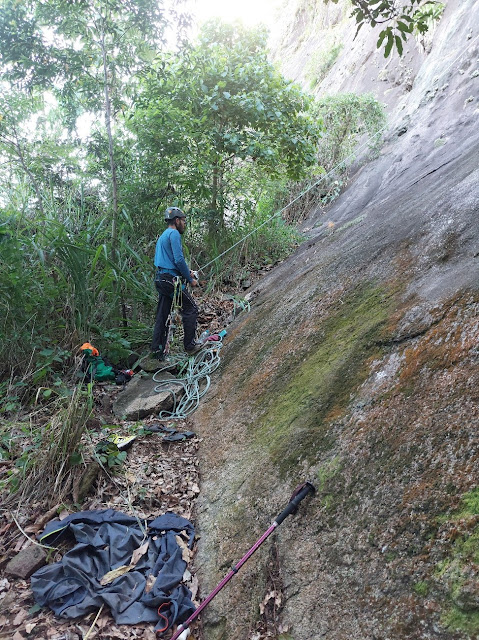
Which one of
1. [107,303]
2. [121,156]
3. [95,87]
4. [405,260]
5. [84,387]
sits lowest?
[405,260]

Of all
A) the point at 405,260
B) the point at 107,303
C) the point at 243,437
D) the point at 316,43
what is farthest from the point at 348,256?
the point at 316,43

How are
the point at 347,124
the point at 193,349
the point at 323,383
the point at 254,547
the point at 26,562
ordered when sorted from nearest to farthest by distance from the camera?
the point at 254,547 → the point at 26,562 → the point at 323,383 → the point at 193,349 → the point at 347,124

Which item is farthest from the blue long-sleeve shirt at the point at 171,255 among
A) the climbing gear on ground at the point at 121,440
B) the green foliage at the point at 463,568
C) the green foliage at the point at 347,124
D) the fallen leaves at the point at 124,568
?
the green foliage at the point at 347,124

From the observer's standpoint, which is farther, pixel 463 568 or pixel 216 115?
pixel 216 115

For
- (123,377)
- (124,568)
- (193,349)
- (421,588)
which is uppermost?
(123,377)

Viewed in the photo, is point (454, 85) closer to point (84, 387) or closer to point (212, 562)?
point (84, 387)

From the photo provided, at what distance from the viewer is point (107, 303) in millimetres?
4363

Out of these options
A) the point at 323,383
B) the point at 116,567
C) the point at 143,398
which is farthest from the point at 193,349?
the point at 116,567

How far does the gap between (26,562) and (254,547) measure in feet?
3.69

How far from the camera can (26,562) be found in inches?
77.8

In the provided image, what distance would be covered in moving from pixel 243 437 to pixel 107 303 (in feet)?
7.89

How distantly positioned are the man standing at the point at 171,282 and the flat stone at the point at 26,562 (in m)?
2.49

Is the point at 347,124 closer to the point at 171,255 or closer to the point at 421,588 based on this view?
the point at 171,255

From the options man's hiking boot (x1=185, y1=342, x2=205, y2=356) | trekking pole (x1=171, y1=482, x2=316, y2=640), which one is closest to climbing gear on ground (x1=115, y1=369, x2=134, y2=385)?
man's hiking boot (x1=185, y1=342, x2=205, y2=356)
